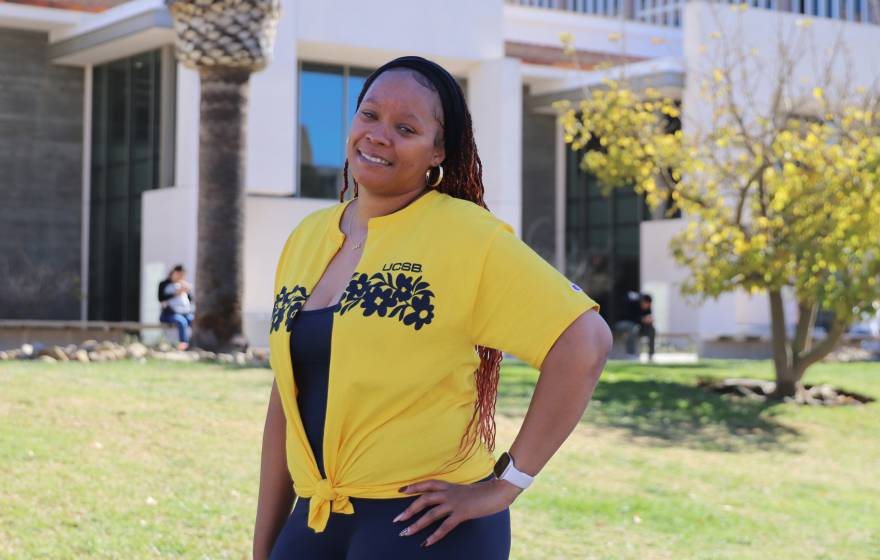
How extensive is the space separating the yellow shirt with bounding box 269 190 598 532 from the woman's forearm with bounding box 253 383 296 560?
0.31 meters

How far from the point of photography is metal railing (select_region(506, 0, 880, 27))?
46.3 m

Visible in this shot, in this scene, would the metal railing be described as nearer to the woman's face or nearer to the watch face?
the woman's face

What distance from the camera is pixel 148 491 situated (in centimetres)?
738

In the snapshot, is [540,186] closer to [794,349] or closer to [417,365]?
[794,349]

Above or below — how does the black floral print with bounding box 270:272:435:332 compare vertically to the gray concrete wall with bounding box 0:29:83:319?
below

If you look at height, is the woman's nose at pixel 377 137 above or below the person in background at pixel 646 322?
above

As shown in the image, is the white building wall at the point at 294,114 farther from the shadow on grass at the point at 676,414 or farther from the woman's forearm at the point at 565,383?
the woman's forearm at the point at 565,383

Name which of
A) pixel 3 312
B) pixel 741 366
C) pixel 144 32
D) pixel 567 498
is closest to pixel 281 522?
pixel 567 498

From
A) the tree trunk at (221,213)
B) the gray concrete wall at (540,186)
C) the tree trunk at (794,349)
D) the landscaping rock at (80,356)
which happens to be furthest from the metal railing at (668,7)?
the landscaping rock at (80,356)

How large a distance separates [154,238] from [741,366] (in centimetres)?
1277

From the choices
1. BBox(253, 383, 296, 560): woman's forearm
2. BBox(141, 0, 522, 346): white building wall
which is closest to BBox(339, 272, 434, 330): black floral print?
BBox(253, 383, 296, 560): woman's forearm

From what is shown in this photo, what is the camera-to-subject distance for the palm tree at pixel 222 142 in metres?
15.1

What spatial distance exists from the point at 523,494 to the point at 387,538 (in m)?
5.95

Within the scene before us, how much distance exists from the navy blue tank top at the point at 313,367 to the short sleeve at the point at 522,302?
0.31 metres
